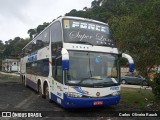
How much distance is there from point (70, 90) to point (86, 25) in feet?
10.3

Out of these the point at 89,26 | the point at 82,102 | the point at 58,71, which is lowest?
the point at 82,102

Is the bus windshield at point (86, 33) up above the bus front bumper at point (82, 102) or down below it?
above

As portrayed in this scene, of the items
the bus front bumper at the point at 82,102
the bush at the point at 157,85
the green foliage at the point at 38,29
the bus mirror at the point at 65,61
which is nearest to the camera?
the bus mirror at the point at 65,61

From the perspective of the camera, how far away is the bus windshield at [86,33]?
38.0 ft

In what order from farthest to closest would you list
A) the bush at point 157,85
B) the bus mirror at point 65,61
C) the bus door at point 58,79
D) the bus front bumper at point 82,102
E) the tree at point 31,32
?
the tree at point 31,32 → the bush at point 157,85 → the bus door at point 58,79 → the bus front bumper at point 82,102 → the bus mirror at point 65,61

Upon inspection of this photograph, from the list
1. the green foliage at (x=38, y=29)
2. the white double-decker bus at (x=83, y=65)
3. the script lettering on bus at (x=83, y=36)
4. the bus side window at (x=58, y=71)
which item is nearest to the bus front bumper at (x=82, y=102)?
the white double-decker bus at (x=83, y=65)

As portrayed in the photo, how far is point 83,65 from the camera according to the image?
439 inches

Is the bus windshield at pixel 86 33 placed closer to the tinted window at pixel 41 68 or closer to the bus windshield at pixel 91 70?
the bus windshield at pixel 91 70

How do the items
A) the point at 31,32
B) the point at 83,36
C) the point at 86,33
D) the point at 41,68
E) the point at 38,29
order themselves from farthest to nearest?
the point at 31,32
the point at 38,29
the point at 41,68
the point at 86,33
the point at 83,36

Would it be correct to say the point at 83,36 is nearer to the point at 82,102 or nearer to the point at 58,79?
the point at 58,79

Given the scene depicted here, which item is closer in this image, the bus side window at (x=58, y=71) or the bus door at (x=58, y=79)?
the bus door at (x=58, y=79)

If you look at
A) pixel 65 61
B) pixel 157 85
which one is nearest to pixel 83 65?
pixel 65 61

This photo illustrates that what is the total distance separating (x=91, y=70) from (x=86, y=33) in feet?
5.66

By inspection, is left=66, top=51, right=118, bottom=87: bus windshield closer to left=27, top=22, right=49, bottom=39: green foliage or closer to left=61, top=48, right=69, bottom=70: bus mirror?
left=61, top=48, right=69, bottom=70: bus mirror
